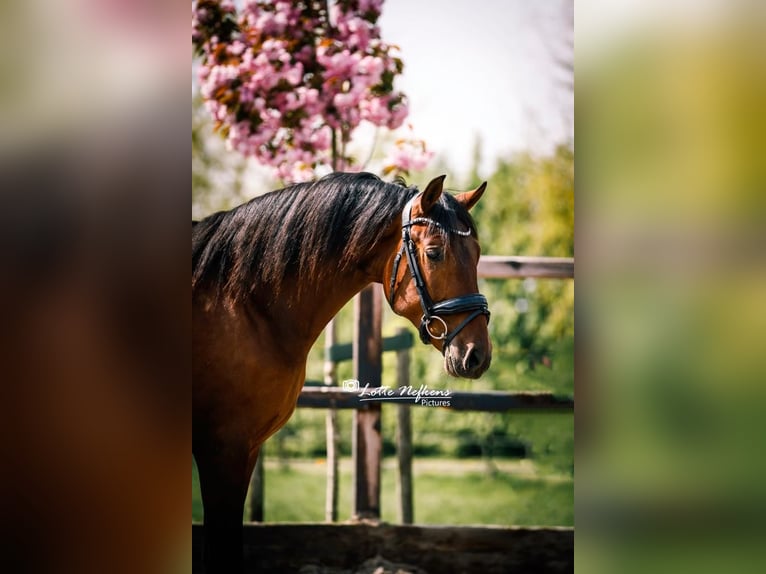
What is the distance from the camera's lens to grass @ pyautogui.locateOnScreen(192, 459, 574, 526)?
3594 millimetres

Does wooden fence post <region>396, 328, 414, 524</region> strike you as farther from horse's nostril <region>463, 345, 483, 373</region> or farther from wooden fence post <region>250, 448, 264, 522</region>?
horse's nostril <region>463, 345, 483, 373</region>

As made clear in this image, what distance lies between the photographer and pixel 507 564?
11.7 feet

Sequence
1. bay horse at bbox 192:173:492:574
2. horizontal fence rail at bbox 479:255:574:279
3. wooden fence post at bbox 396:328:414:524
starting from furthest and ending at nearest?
1. wooden fence post at bbox 396:328:414:524
2. horizontal fence rail at bbox 479:255:574:279
3. bay horse at bbox 192:173:492:574

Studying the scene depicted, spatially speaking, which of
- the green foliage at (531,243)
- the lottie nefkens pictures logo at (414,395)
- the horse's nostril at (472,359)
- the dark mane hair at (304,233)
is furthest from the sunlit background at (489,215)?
the horse's nostril at (472,359)

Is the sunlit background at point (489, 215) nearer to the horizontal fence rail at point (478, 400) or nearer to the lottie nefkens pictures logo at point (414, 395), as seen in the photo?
the horizontal fence rail at point (478, 400)

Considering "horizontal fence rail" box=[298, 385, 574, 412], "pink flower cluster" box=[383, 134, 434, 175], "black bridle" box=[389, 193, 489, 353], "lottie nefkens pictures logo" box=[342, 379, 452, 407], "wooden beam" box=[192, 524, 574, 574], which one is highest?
"pink flower cluster" box=[383, 134, 434, 175]

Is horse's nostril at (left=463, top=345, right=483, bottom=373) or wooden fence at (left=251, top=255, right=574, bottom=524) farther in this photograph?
wooden fence at (left=251, top=255, right=574, bottom=524)

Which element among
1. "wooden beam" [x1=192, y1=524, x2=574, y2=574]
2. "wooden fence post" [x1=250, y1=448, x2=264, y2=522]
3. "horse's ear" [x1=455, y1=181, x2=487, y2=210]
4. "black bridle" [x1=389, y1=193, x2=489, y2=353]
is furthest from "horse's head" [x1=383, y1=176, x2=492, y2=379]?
"wooden fence post" [x1=250, y1=448, x2=264, y2=522]

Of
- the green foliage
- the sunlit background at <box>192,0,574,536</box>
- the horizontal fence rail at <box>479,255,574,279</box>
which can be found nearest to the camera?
the sunlit background at <box>192,0,574,536</box>

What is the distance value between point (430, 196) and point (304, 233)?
1.71 feet
